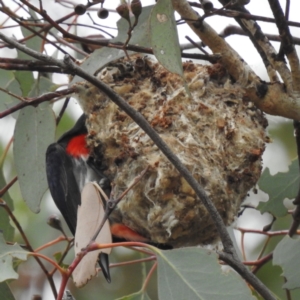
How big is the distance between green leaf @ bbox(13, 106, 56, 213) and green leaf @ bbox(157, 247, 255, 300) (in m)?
1.05

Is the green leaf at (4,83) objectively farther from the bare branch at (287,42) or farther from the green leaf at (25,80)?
the bare branch at (287,42)

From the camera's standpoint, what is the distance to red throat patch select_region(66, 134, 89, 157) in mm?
3193

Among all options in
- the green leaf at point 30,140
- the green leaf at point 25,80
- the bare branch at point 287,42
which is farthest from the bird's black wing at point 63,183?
the bare branch at point 287,42

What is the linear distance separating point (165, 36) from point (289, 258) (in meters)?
1.07

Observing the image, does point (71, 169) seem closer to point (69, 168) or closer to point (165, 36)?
point (69, 168)

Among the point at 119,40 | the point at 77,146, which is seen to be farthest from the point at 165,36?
the point at 77,146

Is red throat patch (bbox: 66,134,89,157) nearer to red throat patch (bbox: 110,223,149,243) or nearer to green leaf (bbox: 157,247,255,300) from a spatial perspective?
red throat patch (bbox: 110,223,149,243)

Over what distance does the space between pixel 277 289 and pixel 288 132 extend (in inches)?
45.8

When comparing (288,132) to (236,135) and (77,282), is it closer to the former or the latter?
(236,135)

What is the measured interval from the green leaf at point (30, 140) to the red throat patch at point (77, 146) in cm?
18

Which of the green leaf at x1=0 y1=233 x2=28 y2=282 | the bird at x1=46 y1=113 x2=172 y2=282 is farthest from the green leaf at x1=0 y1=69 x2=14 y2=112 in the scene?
the green leaf at x1=0 y1=233 x2=28 y2=282

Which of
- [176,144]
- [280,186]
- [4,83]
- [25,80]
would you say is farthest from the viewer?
[4,83]

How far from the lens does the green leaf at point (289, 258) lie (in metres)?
2.62

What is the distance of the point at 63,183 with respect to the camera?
330 centimetres
